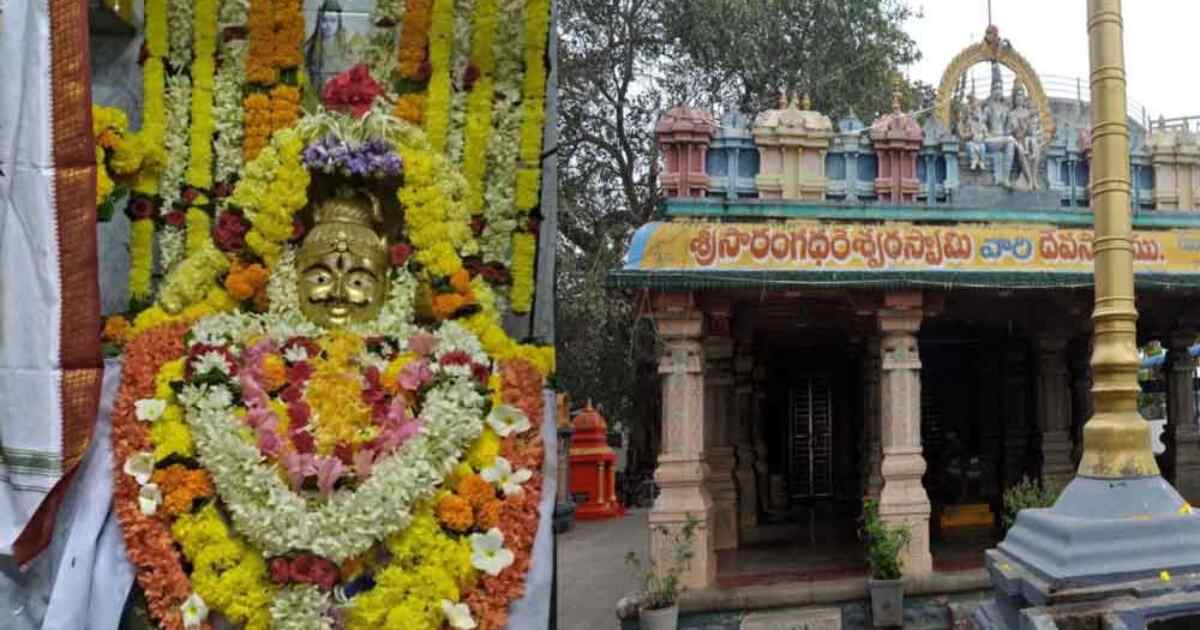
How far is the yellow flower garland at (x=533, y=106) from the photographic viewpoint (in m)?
5.74

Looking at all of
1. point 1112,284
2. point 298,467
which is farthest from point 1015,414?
point 298,467

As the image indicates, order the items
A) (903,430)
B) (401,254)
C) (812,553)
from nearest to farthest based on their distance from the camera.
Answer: (401,254) < (903,430) < (812,553)

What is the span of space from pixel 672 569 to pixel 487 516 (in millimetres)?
2986

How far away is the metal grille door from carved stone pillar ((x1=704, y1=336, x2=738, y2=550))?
240 centimetres

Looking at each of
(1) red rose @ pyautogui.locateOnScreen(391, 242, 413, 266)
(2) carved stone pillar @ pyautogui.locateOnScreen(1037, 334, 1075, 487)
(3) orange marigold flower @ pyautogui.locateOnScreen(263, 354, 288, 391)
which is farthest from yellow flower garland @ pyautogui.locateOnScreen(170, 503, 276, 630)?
(2) carved stone pillar @ pyautogui.locateOnScreen(1037, 334, 1075, 487)

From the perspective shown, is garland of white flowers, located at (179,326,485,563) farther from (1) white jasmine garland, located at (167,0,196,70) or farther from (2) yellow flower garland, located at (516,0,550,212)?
(1) white jasmine garland, located at (167,0,196,70)

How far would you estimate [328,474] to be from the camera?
4.69 m

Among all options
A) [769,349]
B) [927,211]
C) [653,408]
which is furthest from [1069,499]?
[653,408]

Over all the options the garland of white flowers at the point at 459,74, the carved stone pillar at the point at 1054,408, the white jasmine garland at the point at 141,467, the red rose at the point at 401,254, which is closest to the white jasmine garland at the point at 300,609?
the white jasmine garland at the point at 141,467

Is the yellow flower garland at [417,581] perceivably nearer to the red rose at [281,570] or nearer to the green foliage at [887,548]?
the red rose at [281,570]

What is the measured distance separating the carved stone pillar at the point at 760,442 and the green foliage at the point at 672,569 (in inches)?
170

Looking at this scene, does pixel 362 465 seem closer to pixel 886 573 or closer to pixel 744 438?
Result: pixel 886 573

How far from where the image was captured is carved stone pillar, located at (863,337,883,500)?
370 inches

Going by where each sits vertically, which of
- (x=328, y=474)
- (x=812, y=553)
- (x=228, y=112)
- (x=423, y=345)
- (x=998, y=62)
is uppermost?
(x=998, y=62)
